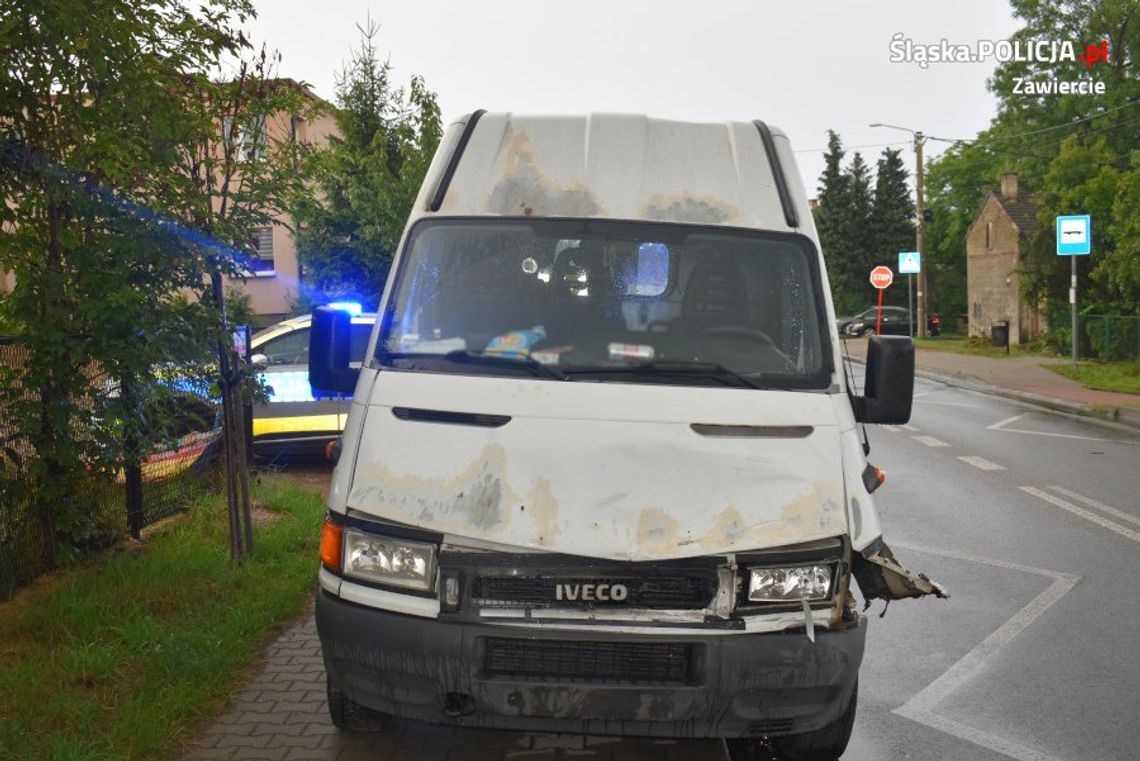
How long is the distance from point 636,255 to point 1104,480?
8.81 metres

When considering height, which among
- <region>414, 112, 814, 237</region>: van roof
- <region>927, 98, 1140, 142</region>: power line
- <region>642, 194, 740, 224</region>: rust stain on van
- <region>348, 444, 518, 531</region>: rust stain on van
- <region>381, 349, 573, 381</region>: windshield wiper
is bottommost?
<region>348, 444, 518, 531</region>: rust stain on van

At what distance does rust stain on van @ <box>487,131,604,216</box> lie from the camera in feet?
15.9

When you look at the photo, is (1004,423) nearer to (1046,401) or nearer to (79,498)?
(1046,401)

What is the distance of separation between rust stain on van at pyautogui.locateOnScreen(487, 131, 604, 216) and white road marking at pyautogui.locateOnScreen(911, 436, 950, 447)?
1120 centimetres

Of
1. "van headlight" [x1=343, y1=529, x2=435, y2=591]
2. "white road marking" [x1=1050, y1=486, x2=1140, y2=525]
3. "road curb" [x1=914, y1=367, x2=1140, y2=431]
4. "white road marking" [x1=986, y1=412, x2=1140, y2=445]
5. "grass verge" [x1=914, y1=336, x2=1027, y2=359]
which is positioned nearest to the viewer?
"van headlight" [x1=343, y1=529, x2=435, y2=591]

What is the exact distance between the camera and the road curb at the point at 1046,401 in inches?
701

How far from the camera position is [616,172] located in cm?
493

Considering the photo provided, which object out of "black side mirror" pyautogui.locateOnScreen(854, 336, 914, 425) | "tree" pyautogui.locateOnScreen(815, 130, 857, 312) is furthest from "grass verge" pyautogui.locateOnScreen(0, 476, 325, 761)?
"tree" pyautogui.locateOnScreen(815, 130, 857, 312)

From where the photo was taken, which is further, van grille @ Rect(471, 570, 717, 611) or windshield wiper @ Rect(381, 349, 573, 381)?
windshield wiper @ Rect(381, 349, 573, 381)

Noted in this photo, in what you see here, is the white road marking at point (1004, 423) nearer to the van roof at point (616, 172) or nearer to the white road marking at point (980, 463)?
the white road marking at point (980, 463)

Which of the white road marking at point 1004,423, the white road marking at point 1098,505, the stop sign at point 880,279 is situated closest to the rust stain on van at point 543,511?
the white road marking at point 1098,505

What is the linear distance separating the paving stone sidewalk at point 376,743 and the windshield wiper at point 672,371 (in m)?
1.50

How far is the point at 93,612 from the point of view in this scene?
5.86 meters

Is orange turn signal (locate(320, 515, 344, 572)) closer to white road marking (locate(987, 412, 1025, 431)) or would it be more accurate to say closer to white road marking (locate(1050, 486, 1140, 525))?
white road marking (locate(1050, 486, 1140, 525))
